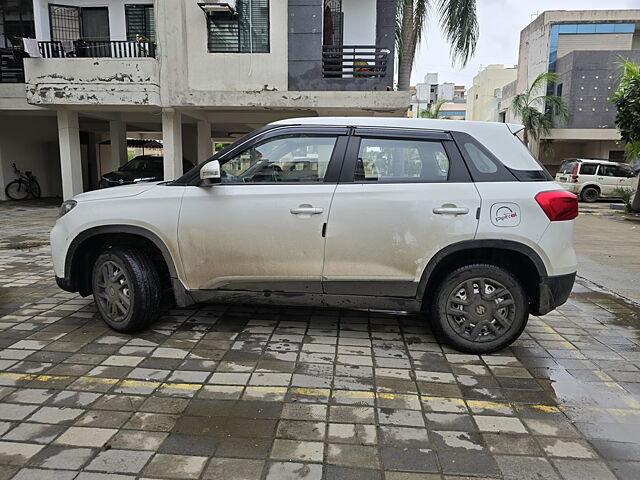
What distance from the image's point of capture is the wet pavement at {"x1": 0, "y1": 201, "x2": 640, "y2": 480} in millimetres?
2592

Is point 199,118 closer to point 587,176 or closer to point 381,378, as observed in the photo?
point 381,378

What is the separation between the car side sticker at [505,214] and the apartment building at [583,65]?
987 inches

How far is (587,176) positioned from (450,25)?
11086 millimetres

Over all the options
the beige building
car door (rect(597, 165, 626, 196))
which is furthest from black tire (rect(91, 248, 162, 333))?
the beige building

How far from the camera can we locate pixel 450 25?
1518cm

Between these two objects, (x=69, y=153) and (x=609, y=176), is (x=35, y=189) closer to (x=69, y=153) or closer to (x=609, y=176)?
(x=69, y=153)

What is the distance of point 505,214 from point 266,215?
191 cm

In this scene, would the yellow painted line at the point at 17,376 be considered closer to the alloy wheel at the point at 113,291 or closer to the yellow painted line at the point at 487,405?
the alloy wheel at the point at 113,291

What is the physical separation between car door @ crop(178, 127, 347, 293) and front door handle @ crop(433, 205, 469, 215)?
2.83 ft

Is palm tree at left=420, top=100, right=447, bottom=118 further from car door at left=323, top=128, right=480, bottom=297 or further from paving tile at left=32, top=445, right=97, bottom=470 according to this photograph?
paving tile at left=32, top=445, right=97, bottom=470

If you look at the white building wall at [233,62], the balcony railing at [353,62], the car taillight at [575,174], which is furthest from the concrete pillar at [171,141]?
the car taillight at [575,174]

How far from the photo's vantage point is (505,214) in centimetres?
379

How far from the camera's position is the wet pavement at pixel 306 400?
8.50 ft

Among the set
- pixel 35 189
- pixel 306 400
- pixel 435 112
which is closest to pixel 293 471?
pixel 306 400
